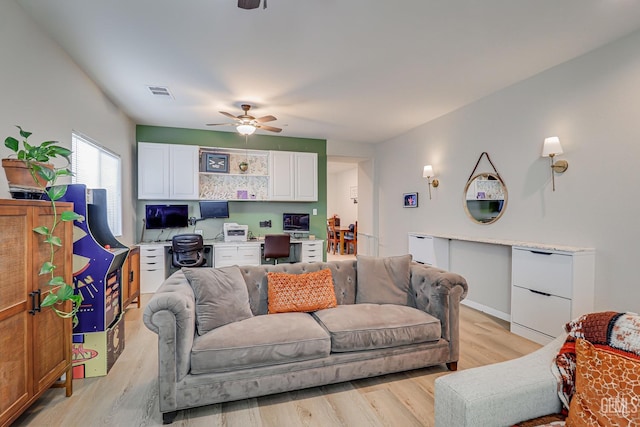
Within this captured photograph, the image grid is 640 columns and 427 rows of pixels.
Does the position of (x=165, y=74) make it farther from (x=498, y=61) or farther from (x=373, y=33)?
(x=498, y=61)

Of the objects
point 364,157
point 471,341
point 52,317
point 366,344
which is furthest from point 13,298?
point 364,157

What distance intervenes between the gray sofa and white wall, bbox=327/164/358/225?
7.31 meters

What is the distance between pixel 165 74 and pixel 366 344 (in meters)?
3.35

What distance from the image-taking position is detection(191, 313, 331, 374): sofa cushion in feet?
6.10

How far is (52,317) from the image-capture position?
6.33 ft

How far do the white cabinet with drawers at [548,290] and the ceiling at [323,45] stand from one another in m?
1.91

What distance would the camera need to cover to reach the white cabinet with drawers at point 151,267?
4.62m

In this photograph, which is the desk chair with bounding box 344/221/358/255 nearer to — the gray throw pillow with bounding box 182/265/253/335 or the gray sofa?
the gray sofa

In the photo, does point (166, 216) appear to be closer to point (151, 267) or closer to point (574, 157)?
point (151, 267)

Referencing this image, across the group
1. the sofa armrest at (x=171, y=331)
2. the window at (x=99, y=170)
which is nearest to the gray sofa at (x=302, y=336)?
the sofa armrest at (x=171, y=331)

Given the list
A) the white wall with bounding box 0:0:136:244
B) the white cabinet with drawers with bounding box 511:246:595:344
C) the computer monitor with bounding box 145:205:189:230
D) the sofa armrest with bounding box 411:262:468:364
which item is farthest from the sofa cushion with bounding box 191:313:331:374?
the computer monitor with bounding box 145:205:189:230

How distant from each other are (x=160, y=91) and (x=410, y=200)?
4.17m

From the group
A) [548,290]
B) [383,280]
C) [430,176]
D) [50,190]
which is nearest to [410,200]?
[430,176]

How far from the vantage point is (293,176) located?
571 centimetres
